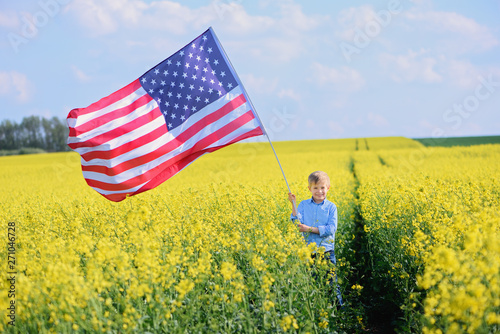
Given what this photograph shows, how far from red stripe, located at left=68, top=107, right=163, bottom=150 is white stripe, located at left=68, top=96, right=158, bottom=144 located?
0.03m

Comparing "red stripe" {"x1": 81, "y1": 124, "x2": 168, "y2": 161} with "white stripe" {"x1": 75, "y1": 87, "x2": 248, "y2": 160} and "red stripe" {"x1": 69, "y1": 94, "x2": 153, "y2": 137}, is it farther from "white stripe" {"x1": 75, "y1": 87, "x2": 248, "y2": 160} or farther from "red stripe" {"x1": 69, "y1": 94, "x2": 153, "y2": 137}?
"red stripe" {"x1": 69, "y1": 94, "x2": 153, "y2": 137}

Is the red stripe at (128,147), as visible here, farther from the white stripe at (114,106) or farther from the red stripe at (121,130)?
the white stripe at (114,106)

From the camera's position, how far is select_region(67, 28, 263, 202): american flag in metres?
5.45

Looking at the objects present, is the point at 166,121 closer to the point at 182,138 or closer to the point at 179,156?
the point at 182,138

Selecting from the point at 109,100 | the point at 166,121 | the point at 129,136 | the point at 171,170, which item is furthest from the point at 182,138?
the point at 109,100

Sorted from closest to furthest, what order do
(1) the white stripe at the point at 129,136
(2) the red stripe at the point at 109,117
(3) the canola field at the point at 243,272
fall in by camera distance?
(3) the canola field at the point at 243,272, (2) the red stripe at the point at 109,117, (1) the white stripe at the point at 129,136

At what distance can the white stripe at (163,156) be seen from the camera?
5.44 metres

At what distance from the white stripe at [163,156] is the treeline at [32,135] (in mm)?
59935

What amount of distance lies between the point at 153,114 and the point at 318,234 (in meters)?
2.86

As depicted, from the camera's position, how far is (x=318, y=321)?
13.3ft

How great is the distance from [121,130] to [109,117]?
0.24 metres

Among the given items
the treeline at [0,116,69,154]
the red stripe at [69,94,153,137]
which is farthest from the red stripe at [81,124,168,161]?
the treeline at [0,116,69,154]

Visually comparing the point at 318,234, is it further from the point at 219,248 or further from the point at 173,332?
the point at 173,332

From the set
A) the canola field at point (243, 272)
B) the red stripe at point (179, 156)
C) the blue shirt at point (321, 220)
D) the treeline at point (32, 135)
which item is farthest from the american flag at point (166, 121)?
the treeline at point (32, 135)
